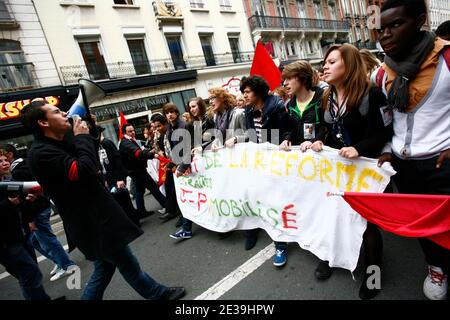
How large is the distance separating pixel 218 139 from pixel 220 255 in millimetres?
1462

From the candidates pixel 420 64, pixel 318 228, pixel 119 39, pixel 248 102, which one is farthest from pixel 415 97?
pixel 119 39

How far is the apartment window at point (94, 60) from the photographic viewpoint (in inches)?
496

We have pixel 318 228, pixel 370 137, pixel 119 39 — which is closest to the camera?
pixel 370 137

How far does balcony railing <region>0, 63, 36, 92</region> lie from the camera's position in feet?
34.1

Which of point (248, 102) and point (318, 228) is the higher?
point (248, 102)

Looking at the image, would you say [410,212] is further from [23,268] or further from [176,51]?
[176,51]

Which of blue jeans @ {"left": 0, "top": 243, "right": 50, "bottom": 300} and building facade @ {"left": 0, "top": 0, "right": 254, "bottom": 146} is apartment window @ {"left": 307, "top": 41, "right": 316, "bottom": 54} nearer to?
building facade @ {"left": 0, "top": 0, "right": 254, "bottom": 146}

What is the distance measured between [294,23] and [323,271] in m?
24.1

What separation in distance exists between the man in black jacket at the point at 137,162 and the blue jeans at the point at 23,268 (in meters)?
2.23

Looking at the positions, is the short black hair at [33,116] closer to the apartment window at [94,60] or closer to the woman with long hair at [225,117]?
the woman with long hair at [225,117]

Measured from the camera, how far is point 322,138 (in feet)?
7.98

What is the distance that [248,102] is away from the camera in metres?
2.94

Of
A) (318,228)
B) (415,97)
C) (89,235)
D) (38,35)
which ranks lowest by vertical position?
(318,228)
